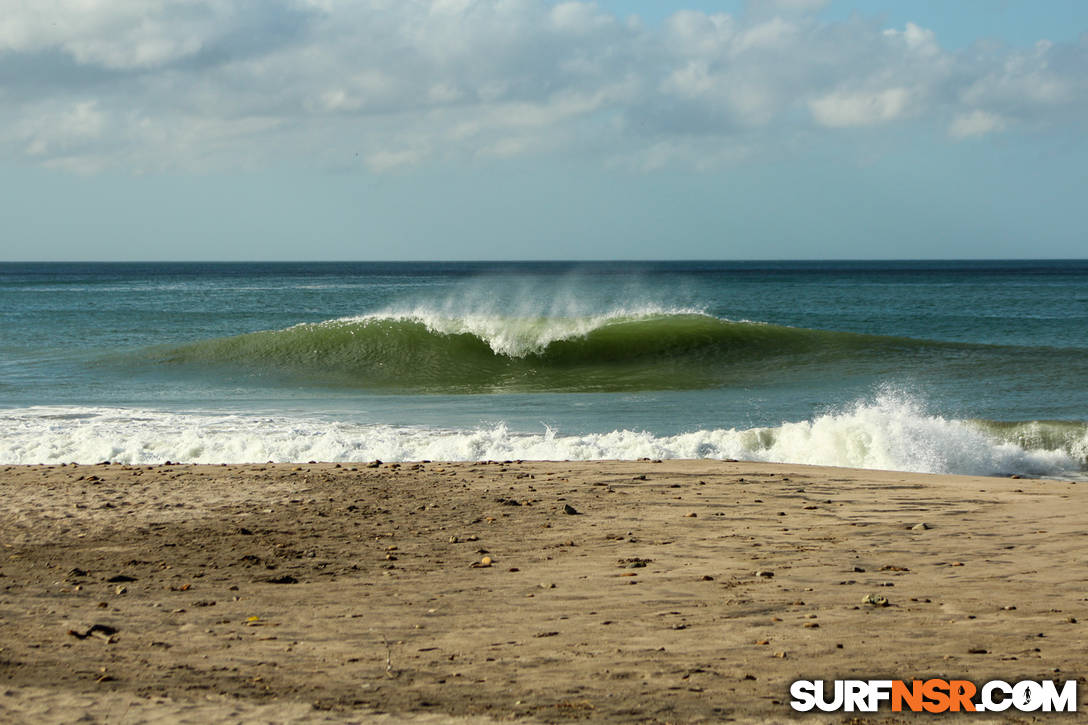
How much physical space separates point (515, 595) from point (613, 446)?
5865 millimetres

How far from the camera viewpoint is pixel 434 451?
11.0m

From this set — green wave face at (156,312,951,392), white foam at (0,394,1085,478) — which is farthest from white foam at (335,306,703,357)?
white foam at (0,394,1085,478)

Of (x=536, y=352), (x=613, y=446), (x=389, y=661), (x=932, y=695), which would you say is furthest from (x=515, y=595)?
(x=536, y=352)

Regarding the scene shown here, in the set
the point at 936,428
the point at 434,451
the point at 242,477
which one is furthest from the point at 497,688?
the point at 936,428

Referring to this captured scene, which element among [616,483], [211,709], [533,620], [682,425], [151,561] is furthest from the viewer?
[682,425]

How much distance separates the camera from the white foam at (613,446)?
35.5 feet

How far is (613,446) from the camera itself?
36.3ft

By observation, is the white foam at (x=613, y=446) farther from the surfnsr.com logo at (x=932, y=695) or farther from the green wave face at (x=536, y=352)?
the green wave face at (x=536, y=352)

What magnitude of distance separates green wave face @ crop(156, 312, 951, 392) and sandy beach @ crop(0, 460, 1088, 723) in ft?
36.3

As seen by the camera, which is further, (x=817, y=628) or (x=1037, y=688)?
(x=817, y=628)

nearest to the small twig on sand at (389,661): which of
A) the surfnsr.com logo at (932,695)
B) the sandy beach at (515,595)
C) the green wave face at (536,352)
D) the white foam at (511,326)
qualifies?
the sandy beach at (515,595)

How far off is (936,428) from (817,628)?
24.9ft

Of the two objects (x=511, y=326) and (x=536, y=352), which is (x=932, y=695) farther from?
(x=511, y=326)

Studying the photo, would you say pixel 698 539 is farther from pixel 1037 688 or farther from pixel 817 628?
pixel 1037 688
